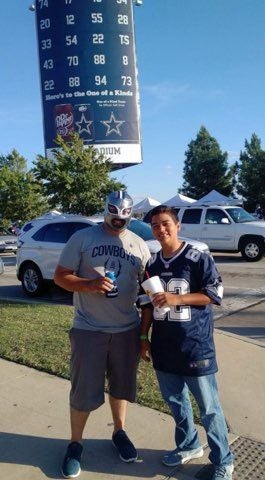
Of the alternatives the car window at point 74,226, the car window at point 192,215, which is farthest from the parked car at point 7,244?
the car window at point 74,226

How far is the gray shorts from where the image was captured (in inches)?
131

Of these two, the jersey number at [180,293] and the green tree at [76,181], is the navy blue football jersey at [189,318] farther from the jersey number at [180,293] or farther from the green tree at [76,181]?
the green tree at [76,181]

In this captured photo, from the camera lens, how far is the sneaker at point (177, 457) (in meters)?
3.33

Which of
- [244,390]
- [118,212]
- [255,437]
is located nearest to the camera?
[118,212]

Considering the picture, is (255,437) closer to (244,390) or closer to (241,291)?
(244,390)

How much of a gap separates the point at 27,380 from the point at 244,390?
6.75 ft

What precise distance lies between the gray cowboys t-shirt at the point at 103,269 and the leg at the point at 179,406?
0.43 m

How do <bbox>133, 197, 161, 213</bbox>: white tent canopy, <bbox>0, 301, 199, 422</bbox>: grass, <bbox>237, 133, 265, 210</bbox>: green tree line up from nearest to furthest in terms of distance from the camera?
<bbox>0, 301, 199, 422</bbox>: grass < <bbox>133, 197, 161, 213</bbox>: white tent canopy < <bbox>237, 133, 265, 210</bbox>: green tree


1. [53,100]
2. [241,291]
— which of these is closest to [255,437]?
[241,291]

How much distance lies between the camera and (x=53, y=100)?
3678 centimetres

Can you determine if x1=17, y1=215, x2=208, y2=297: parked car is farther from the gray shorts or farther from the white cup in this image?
the white cup

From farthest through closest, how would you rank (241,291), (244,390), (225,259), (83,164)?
(83,164)
(225,259)
(241,291)
(244,390)

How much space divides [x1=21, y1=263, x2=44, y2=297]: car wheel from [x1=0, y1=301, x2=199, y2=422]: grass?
6.71 ft

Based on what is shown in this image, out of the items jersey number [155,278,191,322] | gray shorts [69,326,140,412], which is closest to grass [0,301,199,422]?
gray shorts [69,326,140,412]
